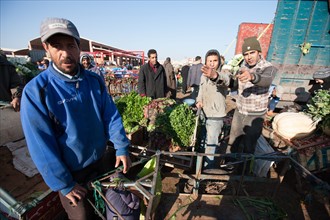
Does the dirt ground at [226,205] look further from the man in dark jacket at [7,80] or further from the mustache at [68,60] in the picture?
the man in dark jacket at [7,80]

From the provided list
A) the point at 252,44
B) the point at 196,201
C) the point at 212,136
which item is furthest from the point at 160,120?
the point at 252,44

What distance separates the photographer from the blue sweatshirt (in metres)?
1.43

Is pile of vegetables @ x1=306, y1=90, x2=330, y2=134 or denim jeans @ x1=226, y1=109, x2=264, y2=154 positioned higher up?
pile of vegetables @ x1=306, y1=90, x2=330, y2=134

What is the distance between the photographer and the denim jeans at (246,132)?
3348 mm

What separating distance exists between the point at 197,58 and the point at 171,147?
616 centimetres

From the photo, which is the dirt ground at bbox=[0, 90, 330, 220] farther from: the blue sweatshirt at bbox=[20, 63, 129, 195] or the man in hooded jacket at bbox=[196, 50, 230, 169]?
the blue sweatshirt at bbox=[20, 63, 129, 195]

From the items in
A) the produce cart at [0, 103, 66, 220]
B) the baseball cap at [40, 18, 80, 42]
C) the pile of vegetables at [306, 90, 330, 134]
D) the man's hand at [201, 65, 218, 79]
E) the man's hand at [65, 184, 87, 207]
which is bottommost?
the produce cart at [0, 103, 66, 220]

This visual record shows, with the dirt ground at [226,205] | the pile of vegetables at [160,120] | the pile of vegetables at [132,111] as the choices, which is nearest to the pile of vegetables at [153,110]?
the pile of vegetables at [160,120]

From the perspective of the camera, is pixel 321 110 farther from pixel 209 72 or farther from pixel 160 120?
pixel 160 120

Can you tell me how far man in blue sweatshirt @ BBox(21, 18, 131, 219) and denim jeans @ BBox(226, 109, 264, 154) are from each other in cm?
284

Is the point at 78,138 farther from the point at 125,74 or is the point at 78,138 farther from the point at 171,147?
the point at 125,74

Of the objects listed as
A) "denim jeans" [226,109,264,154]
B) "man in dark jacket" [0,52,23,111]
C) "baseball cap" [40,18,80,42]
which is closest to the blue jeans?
"denim jeans" [226,109,264,154]

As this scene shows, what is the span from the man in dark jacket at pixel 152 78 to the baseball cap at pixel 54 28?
382 centimetres

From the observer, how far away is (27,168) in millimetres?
2529
